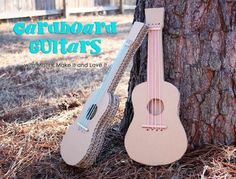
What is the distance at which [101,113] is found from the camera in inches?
70.2

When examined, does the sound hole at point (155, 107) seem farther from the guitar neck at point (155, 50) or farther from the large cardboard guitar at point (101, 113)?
the large cardboard guitar at point (101, 113)

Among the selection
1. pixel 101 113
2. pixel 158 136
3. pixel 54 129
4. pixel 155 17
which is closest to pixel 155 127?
pixel 158 136

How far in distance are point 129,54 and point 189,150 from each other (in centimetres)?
51

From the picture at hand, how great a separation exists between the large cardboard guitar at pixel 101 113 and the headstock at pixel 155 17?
0.12 ft

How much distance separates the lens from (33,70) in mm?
4191

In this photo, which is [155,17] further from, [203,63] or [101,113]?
[101,113]

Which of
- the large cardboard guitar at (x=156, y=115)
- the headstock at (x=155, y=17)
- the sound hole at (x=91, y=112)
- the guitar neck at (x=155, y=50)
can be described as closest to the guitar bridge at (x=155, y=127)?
the large cardboard guitar at (x=156, y=115)

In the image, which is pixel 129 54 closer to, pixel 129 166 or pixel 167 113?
pixel 167 113

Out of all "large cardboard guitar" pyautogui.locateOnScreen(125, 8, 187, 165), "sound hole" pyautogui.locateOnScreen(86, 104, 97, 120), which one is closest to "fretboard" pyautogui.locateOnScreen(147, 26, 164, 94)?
"large cardboard guitar" pyautogui.locateOnScreen(125, 8, 187, 165)

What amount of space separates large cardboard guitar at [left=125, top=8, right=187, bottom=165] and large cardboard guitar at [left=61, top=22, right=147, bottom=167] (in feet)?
0.25

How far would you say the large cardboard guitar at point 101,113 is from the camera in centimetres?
177

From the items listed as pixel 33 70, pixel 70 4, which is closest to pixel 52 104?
pixel 33 70

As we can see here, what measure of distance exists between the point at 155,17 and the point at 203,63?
28cm

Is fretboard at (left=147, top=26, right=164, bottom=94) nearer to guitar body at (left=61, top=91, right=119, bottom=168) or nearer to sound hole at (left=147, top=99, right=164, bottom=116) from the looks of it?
sound hole at (left=147, top=99, right=164, bottom=116)
